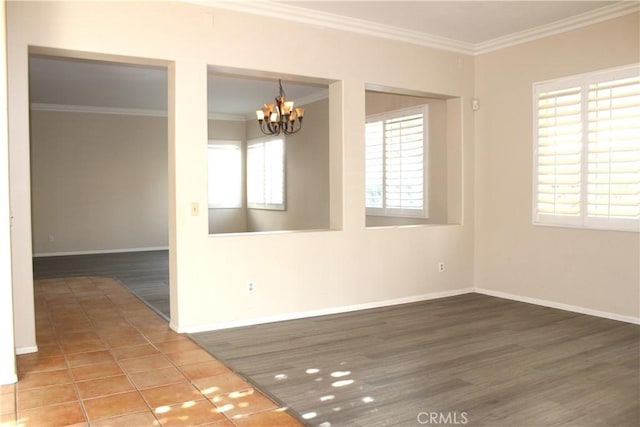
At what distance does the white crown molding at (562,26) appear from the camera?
4699 millimetres

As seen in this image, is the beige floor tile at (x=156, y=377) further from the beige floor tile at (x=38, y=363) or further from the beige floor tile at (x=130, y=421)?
the beige floor tile at (x=38, y=363)

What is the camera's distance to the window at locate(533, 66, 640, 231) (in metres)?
4.70

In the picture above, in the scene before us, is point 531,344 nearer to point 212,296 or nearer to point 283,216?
point 212,296

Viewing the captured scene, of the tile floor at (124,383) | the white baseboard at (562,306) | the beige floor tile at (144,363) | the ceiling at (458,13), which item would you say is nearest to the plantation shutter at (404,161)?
the white baseboard at (562,306)

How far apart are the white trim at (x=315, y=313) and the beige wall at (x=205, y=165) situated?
1.0 inches

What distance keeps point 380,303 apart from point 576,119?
2544mm

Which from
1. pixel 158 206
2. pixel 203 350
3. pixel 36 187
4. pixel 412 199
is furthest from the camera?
pixel 158 206

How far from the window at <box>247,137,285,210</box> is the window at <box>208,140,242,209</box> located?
0.22 meters

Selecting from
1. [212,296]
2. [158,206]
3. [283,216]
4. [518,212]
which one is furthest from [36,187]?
[518,212]

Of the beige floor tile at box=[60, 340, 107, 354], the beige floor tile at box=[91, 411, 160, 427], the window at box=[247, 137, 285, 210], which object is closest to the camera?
the beige floor tile at box=[91, 411, 160, 427]

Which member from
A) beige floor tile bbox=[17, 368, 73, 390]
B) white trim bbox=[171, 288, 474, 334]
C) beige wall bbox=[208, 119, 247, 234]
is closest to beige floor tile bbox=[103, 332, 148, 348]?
white trim bbox=[171, 288, 474, 334]

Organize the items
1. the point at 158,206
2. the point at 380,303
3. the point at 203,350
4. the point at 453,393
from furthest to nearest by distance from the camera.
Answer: the point at 158,206
the point at 380,303
the point at 203,350
the point at 453,393

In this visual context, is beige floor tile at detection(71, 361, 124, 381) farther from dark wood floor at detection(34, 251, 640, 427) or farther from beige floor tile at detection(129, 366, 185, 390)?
dark wood floor at detection(34, 251, 640, 427)

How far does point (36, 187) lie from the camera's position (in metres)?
9.55
